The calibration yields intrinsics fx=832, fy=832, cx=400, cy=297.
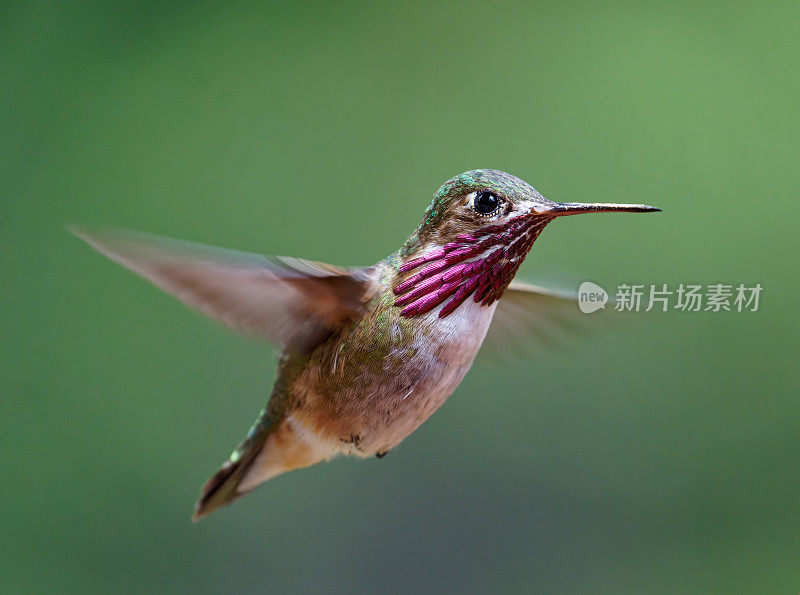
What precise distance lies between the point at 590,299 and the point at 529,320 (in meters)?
0.08

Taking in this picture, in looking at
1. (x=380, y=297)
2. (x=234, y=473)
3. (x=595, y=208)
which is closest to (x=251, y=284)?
(x=380, y=297)

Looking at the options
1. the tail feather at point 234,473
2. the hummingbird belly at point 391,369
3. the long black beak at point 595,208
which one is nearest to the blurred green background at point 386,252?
the tail feather at point 234,473

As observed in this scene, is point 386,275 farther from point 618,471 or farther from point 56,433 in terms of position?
point 56,433

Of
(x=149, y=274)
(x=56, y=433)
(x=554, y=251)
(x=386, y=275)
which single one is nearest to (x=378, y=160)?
(x=554, y=251)

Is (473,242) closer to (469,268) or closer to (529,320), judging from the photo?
(469,268)

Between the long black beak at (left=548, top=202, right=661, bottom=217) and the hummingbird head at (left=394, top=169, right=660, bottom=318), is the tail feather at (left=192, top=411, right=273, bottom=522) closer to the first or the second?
the hummingbird head at (left=394, top=169, right=660, bottom=318)

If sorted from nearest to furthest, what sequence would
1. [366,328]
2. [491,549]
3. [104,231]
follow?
[104,231]
[366,328]
[491,549]

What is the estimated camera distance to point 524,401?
1.82 metres

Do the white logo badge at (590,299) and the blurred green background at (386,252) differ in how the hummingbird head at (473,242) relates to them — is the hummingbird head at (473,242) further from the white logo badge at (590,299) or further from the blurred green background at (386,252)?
the blurred green background at (386,252)

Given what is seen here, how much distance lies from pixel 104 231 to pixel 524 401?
1.35 m

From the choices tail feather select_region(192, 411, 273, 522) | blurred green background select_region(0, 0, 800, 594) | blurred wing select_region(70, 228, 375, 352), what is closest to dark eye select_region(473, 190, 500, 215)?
blurred wing select_region(70, 228, 375, 352)

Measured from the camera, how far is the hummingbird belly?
702 millimetres

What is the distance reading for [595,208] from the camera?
582 millimetres

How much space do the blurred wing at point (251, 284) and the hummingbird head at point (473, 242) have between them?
0.17 ft
